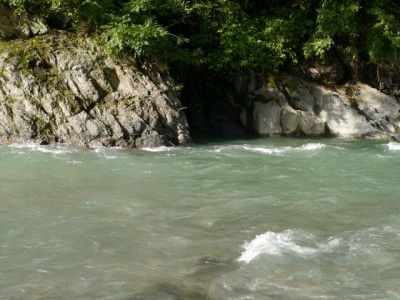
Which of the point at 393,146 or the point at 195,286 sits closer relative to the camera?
the point at 195,286

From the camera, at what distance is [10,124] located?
14656 millimetres

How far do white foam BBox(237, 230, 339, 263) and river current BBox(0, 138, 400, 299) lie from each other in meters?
0.02

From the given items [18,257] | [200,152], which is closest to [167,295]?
[18,257]

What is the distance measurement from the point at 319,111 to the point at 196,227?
1231cm

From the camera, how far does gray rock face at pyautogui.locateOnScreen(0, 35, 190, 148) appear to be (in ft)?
48.1

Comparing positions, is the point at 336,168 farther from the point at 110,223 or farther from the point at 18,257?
the point at 18,257

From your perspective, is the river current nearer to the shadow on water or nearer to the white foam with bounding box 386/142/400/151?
the shadow on water

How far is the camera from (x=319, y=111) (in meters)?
18.7

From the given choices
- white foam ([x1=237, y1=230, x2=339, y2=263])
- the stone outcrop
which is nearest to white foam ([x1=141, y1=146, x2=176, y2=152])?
the stone outcrop

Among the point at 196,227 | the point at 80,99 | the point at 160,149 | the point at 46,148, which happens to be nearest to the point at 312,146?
the point at 160,149

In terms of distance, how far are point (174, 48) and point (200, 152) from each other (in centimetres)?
504

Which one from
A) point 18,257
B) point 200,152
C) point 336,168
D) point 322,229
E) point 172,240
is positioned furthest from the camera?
point 200,152

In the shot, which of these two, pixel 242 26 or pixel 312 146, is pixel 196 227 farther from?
pixel 242 26

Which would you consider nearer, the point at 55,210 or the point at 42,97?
the point at 55,210
